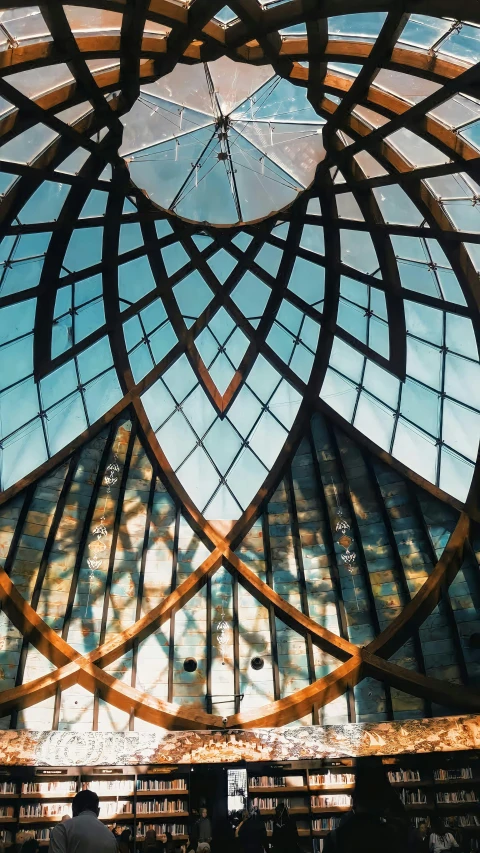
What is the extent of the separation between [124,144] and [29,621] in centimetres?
1584

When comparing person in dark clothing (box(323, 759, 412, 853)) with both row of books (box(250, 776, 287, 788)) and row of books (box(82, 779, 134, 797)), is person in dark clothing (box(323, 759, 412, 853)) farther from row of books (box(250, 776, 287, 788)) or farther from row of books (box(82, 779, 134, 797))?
row of books (box(82, 779, 134, 797))

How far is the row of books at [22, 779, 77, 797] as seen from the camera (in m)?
18.2

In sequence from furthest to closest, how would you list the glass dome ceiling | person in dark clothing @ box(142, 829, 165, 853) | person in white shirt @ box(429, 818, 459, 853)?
person in dark clothing @ box(142, 829, 165, 853), person in white shirt @ box(429, 818, 459, 853), the glass dome ceiling

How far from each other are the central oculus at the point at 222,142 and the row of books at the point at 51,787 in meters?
16.7

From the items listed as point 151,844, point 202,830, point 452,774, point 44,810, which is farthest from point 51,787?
point 452,774

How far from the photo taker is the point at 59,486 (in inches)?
988

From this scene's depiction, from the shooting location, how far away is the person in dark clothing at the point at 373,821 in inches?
155

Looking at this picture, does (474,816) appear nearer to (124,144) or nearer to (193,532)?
(193,532)

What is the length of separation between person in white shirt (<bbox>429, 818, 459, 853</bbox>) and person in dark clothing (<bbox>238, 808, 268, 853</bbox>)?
4100 millimetres

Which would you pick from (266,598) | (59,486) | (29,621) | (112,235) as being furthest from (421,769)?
(112,235)

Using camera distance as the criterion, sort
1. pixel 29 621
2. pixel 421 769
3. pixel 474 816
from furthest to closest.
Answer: pixel 29 621
pixel 421 769
pixel 474 816

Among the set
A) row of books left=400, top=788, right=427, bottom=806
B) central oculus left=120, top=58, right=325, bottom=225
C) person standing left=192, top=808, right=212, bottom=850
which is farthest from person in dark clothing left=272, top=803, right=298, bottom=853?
central oculus left=120, top=58, right=325, bottom=225

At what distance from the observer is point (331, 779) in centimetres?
1848

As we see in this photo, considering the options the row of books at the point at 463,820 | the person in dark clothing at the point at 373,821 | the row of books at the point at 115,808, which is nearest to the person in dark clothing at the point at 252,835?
the row of books at the point at 115,808
